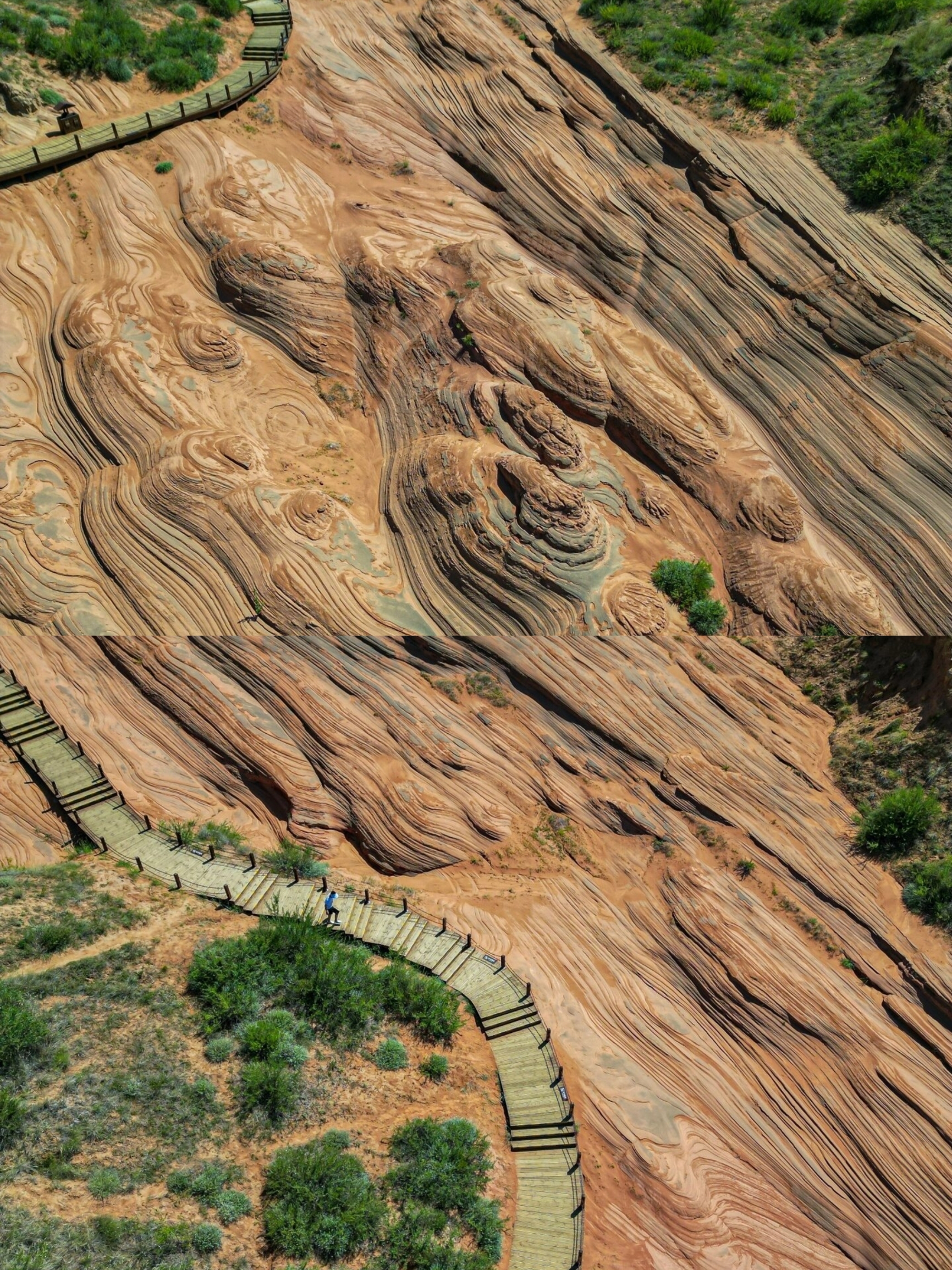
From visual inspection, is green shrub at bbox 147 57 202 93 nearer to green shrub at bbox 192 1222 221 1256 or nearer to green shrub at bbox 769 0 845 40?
green shrub at bbox 769 0 845 40

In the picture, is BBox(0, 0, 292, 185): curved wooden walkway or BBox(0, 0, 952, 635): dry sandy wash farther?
BBox(0, 0, 292, 185): curved wooden walkway

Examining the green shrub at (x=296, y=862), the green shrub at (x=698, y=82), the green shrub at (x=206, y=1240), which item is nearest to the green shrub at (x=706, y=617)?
the green shrub at (x=296, y=862)

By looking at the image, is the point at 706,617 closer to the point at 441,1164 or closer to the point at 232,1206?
the point at 441,1164

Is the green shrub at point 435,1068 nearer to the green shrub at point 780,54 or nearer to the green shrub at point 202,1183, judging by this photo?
the green shrub at point 202,1183

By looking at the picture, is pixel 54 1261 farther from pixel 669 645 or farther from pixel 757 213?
pixel 757 213

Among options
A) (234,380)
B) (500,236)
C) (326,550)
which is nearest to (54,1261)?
(326,550)

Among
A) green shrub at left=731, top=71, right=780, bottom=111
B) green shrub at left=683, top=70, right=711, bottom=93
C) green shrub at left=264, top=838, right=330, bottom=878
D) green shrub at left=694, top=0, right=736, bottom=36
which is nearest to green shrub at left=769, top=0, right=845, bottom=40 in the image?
green shrub at left=694, top=0, right=736, bottom=36

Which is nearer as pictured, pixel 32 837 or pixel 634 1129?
pixel 634 1129

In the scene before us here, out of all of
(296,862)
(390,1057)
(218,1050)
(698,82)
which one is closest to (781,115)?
(698,82)
